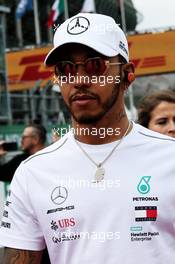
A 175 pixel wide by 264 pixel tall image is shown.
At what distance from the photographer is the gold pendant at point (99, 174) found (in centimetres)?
233

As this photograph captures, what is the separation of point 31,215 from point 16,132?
1084 cm

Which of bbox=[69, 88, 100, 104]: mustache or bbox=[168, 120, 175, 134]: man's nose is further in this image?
bbox=[168, 120, 175, 134]: man's nose

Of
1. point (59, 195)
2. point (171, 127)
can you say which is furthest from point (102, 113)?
point (171, 127)

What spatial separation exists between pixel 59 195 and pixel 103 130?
0.26 metres

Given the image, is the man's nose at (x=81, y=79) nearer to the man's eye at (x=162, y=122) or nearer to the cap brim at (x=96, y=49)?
the cap brim at (x=96, y=49)

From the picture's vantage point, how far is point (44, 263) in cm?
382

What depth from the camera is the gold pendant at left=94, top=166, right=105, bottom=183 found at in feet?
7.64

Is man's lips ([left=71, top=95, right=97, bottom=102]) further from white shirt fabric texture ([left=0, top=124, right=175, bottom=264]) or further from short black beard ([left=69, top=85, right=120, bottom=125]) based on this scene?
white shirt fabric texture ([left=0, top=124, right=175, bottom=264])

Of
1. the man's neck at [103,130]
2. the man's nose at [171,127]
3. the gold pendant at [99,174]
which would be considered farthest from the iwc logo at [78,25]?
the man's nose at [171,127]

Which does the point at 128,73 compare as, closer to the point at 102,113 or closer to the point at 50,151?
the point at 102,113

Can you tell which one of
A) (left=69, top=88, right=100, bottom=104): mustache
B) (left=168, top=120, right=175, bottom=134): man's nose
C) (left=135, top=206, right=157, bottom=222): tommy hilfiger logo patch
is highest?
(left=69, top=88, right=100, bottom=104): mustache

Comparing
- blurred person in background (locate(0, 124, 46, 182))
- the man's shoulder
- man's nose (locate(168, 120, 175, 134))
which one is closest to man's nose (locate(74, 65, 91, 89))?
the man's shoulder

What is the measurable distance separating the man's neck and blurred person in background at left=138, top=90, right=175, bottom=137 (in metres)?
1.57

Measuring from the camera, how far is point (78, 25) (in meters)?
2.38
